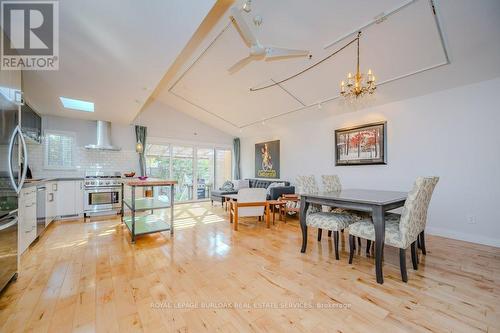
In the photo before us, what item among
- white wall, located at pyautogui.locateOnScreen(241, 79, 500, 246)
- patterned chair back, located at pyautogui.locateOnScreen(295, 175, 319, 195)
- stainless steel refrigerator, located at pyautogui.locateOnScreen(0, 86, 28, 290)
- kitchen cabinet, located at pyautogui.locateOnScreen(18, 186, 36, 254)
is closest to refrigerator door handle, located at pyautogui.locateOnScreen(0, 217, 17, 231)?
stainless steel refrigerator, located at pyautogui.locateOnScreen(0, 86, 28, 290)

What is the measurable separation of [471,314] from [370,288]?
2.32 feet

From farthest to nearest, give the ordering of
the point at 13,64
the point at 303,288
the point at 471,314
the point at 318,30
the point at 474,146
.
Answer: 1. the point at 474,146
2. the point at 318,30
3. the point at 13,64
4. the point at 303,288
5. the point at 471,314

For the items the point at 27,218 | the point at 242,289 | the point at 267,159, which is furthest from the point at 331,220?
the point at 267,159

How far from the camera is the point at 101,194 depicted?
15.7ft

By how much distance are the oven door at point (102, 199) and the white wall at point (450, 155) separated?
5.62 meters

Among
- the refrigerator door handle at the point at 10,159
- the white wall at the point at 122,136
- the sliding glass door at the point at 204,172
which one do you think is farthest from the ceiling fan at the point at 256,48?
the sliding glass door at the point at 204,172

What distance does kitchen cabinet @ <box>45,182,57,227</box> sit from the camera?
12.3 feet

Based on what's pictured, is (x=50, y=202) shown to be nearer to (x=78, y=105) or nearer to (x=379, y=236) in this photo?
(x=78, y=105)

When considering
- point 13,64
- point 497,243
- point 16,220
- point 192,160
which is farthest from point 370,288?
point 192,160

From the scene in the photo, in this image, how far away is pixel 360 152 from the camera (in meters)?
4.55

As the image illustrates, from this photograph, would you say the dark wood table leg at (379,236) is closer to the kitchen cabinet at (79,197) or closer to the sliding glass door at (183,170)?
the kitchen cabinet at (79,197)

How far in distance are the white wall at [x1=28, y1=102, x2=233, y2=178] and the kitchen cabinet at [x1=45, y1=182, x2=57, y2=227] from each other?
119cm

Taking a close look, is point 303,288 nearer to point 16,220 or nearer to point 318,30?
point 16,220

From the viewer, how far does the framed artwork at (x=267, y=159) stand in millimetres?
6656
